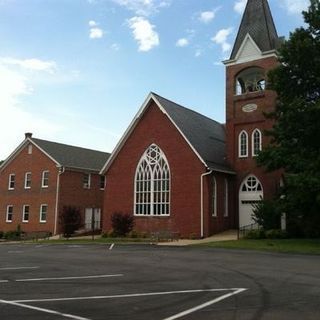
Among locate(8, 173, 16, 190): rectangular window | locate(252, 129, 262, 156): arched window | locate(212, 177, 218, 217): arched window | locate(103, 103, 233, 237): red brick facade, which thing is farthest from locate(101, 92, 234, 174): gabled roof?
locate(8, 173, 16, 190): rectangular window

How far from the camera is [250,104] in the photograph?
37312 millimetres

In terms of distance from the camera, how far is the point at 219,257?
65.4ft

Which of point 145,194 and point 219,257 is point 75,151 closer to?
point 145,194

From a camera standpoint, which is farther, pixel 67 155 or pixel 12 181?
pixel 12 181

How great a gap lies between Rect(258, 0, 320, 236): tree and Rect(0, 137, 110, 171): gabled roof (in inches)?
868

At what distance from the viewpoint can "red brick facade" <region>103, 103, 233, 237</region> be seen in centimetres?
3419

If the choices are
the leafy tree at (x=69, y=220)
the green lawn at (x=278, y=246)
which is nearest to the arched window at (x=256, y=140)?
the green lawn at (x=278, y=246)

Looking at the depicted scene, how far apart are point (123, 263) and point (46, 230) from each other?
27.8 m

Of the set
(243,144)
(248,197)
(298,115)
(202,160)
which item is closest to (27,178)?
(202,160)

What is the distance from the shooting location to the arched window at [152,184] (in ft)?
119

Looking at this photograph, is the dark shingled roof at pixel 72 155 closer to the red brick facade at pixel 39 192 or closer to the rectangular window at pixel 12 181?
the red brick facade at pixel 39 192

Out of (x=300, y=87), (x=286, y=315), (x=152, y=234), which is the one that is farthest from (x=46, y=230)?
(x=286, y=315)

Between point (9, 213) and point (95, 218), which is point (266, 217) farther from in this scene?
point (9, 213)

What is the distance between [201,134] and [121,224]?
965 centimetres
